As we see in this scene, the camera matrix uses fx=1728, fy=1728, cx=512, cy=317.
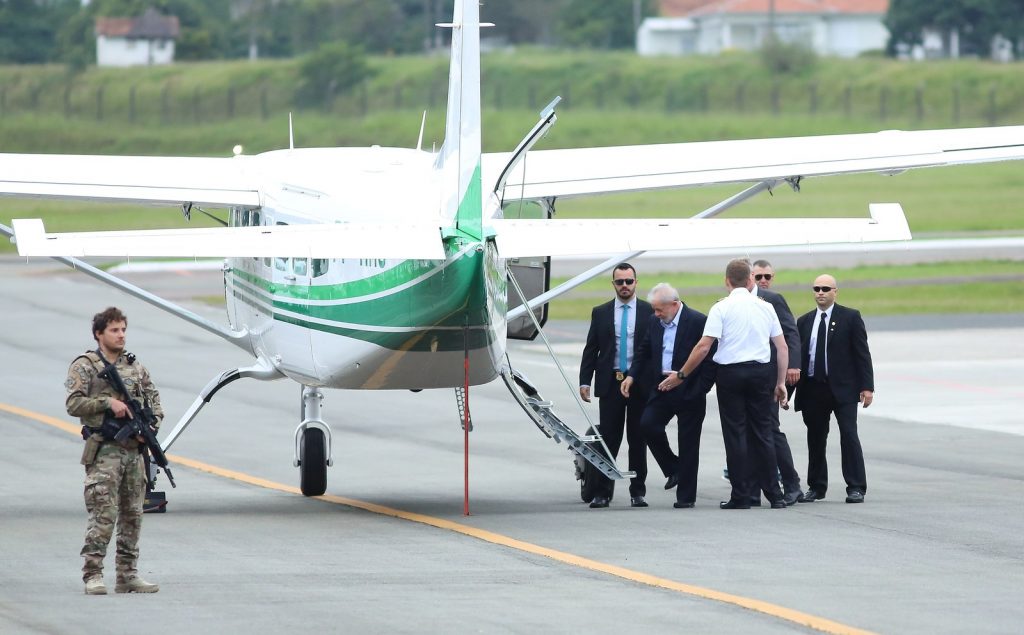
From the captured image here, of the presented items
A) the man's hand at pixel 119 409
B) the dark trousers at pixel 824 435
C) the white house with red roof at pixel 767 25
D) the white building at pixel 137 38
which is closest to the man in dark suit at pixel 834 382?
the dark trousers at pixel 824 435

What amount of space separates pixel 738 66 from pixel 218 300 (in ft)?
175

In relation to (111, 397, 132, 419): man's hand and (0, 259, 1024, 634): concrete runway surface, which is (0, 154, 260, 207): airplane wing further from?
(111, 397, 132, 419): man's hand

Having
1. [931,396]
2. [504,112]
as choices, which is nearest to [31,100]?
[504,112]

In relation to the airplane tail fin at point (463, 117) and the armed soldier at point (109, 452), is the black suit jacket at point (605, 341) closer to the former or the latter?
the airplane tail fin at point (463, 117)

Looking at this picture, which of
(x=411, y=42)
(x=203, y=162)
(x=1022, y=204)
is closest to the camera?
(x=203, y=162)

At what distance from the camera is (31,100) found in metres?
66.7

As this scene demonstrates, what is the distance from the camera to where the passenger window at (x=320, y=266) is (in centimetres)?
1268

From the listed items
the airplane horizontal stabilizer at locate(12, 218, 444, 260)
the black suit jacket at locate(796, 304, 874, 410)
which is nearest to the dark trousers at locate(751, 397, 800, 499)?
the black suit jacket at locate(796, 304, 874, 410)

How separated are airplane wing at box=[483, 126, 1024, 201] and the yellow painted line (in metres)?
3.09

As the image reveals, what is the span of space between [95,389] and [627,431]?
5130 millimetres

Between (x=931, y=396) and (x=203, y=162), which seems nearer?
(x=203, y=162)

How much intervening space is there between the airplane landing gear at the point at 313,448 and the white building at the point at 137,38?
76912 mm

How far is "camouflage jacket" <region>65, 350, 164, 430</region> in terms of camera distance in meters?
9.55

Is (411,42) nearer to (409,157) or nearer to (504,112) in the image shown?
(504,112)
